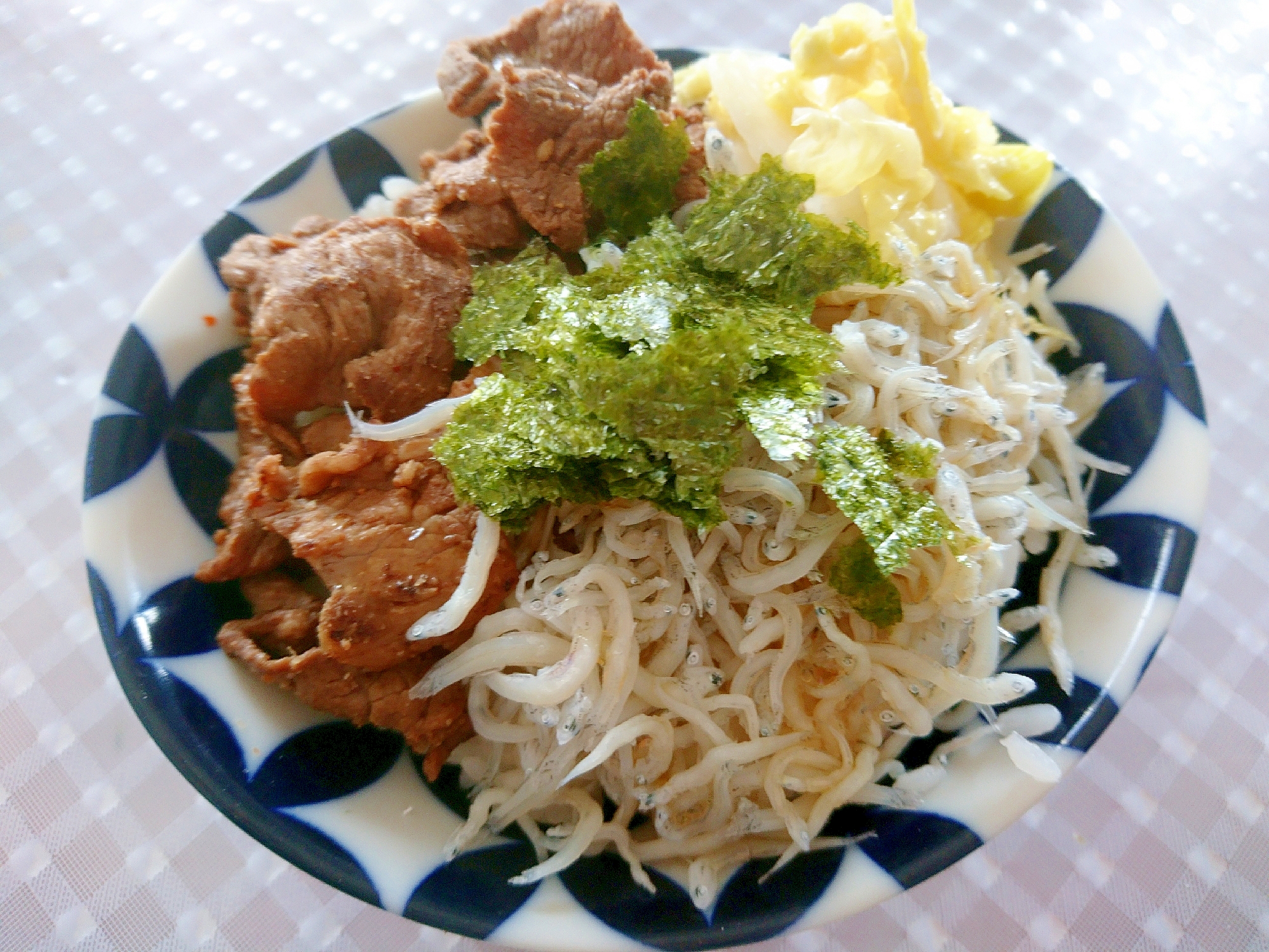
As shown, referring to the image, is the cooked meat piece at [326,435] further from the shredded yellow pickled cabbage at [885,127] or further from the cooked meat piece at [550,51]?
the shredded yellow pickled cabbage at [885,127]

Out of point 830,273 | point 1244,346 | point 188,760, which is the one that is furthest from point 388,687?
point 1244,346

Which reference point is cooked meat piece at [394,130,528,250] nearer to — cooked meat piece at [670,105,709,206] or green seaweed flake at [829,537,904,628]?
cooked meat piece at [670,105,709,206]

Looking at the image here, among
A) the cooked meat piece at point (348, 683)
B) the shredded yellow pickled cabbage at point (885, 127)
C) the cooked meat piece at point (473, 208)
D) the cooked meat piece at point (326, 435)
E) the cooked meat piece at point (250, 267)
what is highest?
the shredded yellow pickled cabbage at point (885, 127)

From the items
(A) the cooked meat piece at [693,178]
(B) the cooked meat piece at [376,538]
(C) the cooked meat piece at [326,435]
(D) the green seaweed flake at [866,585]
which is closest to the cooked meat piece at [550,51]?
(A) the cooked meat piece at [693,178]

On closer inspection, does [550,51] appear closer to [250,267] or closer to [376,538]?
[250,267]

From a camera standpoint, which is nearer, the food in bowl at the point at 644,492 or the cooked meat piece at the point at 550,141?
the food in bowl at the point at 644,492

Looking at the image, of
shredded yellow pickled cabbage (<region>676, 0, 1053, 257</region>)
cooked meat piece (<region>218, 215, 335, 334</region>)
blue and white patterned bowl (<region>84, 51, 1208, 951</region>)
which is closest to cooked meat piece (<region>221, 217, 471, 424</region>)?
cooked meat piece (<region>218, 215, 335, 334</region>)

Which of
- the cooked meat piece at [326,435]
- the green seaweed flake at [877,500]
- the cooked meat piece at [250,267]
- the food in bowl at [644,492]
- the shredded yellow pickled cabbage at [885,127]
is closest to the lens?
the green seaweed flake at [877,500]

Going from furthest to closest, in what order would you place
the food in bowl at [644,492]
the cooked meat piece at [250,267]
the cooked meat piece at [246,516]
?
1. the cooked meat piece at [250,267]
2. the cooked meat piece at [246,516]
3. the food in bowl at [644,492]

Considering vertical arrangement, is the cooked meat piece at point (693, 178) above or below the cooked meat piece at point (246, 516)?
above
